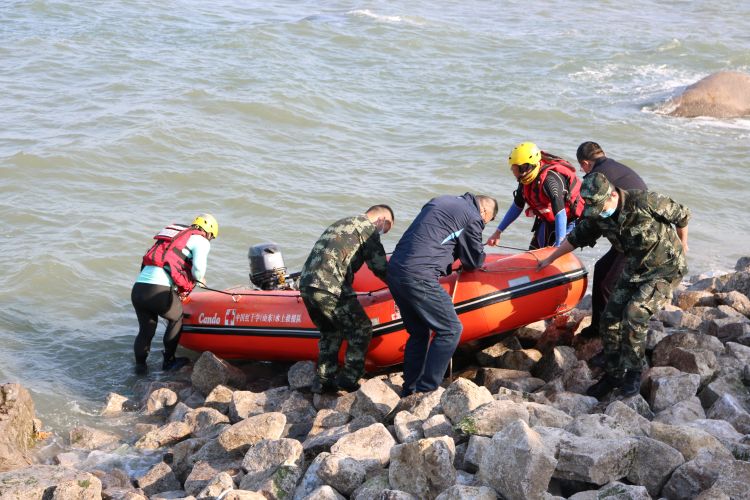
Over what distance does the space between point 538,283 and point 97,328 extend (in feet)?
12.9

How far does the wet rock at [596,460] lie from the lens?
3980 millimetres

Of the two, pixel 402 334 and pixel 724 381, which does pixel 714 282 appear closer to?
pixel 724 381

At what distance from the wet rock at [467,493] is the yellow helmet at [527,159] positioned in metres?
3.00

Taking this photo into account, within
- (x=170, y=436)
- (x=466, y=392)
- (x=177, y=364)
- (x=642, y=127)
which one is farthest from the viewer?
(x=642, y=127)

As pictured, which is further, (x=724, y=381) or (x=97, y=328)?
(x=97, y=328)

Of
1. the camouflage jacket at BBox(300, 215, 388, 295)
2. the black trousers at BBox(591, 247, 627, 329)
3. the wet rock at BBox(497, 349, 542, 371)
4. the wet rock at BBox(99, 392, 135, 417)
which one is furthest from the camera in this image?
the wet rock at BBox(99, 392, 135, 417)

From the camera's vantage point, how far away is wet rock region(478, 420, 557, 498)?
12.6ft

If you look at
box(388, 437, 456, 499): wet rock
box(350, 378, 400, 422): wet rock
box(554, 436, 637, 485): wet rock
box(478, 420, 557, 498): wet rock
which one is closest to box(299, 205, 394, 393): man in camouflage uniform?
box(350, 378, 400, 422): wet rock

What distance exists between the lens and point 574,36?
20.6m

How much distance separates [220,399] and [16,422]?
1283 millimetres

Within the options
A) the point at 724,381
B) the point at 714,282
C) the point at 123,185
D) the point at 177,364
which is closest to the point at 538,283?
the point at 724,381

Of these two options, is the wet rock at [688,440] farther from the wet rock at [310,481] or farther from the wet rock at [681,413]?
the wet rock at [310,481]

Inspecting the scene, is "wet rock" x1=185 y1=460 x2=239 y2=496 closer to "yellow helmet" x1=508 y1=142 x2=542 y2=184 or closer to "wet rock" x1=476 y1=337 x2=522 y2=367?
"wet rock" x1=476 y1=337 x2=522 y2=367

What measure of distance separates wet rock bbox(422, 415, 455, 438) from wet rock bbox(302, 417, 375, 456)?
0.42m
